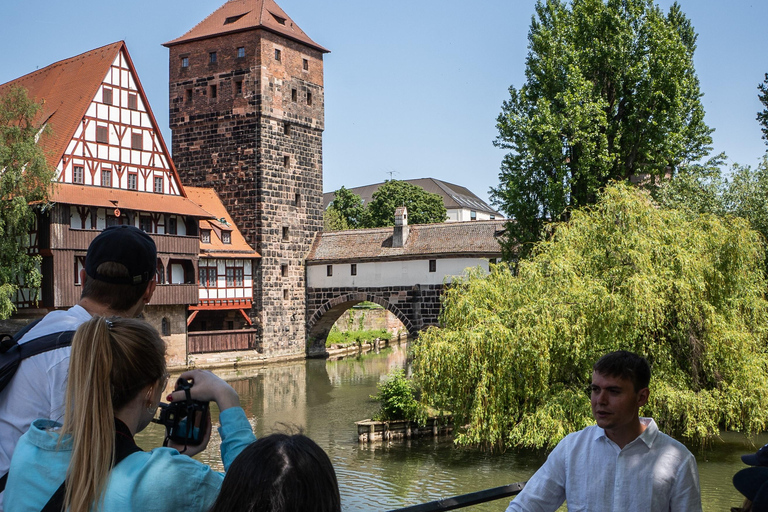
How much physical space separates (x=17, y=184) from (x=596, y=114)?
15652 mm

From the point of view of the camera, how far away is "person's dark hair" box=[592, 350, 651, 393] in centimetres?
294

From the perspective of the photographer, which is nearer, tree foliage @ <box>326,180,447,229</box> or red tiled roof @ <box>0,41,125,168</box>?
red tiled roof @ <box>0,41,125,168</box>

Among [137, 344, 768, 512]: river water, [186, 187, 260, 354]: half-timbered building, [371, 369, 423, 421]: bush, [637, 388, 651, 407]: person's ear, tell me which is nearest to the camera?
[637, 388, 651, 407]: person's ear

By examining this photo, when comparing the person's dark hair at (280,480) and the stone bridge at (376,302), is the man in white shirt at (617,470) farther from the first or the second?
the stone bridge at (376,302)

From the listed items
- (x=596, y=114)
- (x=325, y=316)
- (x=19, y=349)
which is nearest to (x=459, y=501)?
(x=19, y=349)

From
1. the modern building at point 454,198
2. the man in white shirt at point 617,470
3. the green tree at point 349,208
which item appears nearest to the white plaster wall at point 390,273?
the green tree at point 349,208

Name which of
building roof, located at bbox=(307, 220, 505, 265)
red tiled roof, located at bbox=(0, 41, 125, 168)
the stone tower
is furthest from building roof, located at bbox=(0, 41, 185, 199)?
building roof, located at bbox=(307, 220, 505, 265)

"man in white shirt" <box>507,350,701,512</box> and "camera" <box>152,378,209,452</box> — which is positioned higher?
"camera" <box>152,378,209,452</box>

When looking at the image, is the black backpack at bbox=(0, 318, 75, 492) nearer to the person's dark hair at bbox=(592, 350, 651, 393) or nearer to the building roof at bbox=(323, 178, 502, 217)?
the person's dark hair at bbox=(592, 350, 651, 393)

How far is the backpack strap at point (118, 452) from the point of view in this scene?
1.67m

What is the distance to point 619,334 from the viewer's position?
43.4 ft

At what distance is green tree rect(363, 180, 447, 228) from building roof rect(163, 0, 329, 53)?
20.9 metres

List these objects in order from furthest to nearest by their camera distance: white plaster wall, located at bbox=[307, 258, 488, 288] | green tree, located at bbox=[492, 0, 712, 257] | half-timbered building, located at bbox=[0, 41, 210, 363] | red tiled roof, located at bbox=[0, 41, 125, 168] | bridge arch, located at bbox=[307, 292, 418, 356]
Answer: bridge arch, located at bbox=[307, 292, 418, 356], white plaster wall, located at bbox=[307, 258, 488, 288], red tiled roof, located at bbox=[0, 41, 125, 168], half-timbered building, located at bbox=[0, 41, 210, 363], green tree, located at bbox=[492, 0, 712, 257]

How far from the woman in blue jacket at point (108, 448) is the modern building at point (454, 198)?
2727 inches
